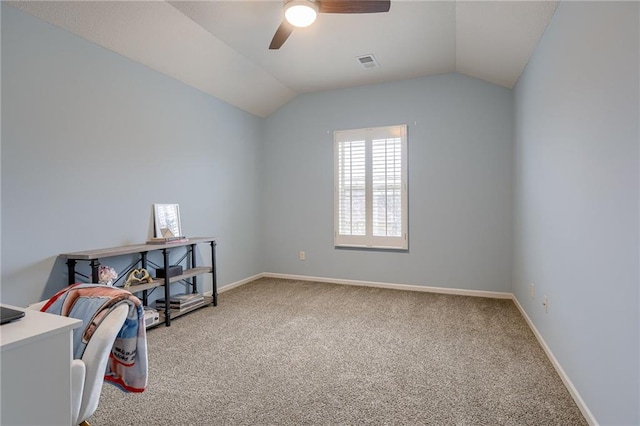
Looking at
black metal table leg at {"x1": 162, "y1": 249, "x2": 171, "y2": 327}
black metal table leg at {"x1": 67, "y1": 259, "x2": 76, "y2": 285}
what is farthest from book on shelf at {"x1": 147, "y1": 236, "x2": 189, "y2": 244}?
black metal table leg at {"x1": 67, "y1": 259, "x2": 76, "y2": 285}

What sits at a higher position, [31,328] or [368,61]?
[368,61]

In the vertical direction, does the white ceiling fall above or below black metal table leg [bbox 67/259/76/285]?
above

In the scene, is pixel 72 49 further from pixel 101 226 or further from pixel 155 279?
pixel 155 279

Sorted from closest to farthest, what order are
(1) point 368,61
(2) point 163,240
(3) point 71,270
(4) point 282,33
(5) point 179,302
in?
(3) point 71,270
(4) point 282,33
(2) point 163,240
(5) point 179,302
(1) point 368,61

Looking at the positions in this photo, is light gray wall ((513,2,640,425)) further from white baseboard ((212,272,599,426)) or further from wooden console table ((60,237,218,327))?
wooden console table ((60,237,218,327))

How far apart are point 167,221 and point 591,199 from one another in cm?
351

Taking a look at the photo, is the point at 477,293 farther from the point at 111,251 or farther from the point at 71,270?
the point at 71,270

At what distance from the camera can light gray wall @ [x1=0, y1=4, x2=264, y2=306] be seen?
8.15 ft

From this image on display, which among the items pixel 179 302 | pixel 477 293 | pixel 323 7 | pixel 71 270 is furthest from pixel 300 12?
pixel 477 293

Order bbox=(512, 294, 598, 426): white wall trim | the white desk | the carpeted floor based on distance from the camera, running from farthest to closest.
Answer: the carpeted floor, bbox=(512, 294, 598, 426): white wall trim, the white desk

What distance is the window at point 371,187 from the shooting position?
15.2 ft

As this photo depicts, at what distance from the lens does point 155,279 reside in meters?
3.41

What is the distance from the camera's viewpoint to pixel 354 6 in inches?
95.9

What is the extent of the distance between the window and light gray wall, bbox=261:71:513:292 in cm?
11
